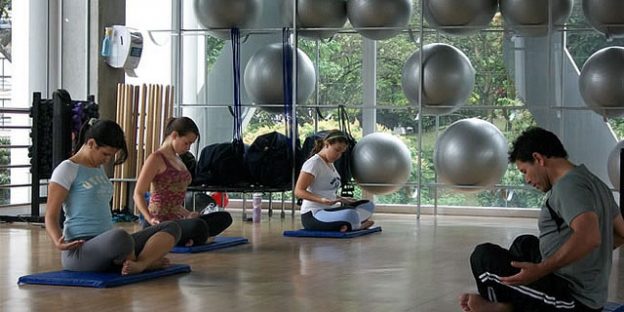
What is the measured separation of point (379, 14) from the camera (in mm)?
9562

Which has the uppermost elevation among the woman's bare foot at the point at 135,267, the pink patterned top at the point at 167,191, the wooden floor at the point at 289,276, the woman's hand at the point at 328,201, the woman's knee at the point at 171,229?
the pink patterned top at the point at 167,191

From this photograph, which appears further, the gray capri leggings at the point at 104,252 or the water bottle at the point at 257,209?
the water bottle at the point at 257,209

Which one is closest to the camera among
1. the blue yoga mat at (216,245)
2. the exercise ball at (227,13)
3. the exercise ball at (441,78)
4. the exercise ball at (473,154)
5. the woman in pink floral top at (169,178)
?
the woman in pink floral top at (169,178)

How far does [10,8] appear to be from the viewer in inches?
401

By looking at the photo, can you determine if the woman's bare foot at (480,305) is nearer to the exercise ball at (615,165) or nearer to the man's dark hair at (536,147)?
the man's dark hair at (536,147)

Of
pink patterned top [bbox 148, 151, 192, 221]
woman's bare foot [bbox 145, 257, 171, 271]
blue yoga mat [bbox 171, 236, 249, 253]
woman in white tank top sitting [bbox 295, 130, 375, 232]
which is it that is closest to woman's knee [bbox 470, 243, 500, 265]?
woman's bare foot [bbox 145, 257, 171, 271]

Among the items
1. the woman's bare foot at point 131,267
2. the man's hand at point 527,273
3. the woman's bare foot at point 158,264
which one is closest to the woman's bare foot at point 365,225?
the woman's bare foot at point 158,264

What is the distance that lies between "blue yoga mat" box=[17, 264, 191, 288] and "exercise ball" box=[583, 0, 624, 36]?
→ 4884 mm

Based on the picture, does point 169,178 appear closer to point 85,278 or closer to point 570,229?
point 85,278

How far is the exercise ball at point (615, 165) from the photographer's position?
356 inches

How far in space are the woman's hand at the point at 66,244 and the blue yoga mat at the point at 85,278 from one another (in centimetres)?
16

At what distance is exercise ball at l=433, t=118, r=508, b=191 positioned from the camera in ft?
30.6

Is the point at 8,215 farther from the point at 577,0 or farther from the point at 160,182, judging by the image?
the point at 577,0

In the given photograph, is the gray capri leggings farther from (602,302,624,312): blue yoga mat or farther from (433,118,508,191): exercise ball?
(433,118,508,191): exercise ball
